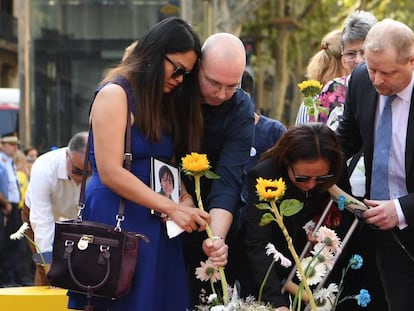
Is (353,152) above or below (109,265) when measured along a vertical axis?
above

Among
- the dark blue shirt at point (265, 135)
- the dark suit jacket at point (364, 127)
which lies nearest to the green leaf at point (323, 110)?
the dark suit jacket at point (364, 127)

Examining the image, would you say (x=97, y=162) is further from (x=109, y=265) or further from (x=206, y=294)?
(x=206, y=294)

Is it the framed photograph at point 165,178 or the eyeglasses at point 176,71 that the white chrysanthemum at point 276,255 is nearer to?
the framed photograph at point 165,178

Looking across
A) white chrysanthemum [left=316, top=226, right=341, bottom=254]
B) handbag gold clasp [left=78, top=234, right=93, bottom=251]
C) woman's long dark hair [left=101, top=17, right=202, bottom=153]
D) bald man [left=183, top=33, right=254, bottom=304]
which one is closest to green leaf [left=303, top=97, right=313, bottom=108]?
bald man [left=183, top=33, right=254, bottom=304]

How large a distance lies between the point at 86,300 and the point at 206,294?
0.84 m

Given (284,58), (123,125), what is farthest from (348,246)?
(284,58)

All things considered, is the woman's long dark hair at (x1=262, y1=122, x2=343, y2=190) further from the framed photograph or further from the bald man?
the framed photograph

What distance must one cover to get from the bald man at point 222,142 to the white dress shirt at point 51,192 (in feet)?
5.90

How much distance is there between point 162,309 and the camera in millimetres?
4898

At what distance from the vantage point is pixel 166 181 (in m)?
4.87

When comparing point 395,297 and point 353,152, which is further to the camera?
point 353,152

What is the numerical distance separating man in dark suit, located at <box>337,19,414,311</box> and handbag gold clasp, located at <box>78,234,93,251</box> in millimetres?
1239

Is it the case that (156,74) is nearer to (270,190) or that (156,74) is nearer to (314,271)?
(270,190)

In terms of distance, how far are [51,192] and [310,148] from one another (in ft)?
9.44
